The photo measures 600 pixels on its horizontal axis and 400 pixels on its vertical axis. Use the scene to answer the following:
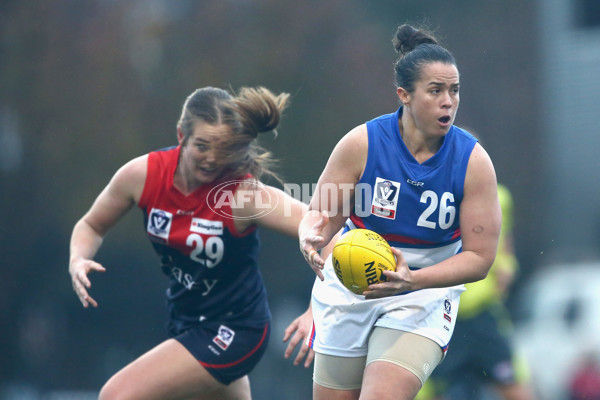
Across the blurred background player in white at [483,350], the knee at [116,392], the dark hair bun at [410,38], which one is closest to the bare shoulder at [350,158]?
the dark hair bun at [410,38]

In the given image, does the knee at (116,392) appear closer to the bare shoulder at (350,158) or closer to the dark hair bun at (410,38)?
the bare shoulder at (350,158)

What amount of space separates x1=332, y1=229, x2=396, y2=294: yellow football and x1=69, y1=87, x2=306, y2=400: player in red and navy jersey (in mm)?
787

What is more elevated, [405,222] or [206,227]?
[405,222]

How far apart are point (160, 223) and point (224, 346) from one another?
65cm

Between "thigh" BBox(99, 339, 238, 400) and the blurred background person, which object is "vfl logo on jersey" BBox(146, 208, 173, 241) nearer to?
"thigh" BBox(99, 339, 238, 400)

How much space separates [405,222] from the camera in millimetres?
3160

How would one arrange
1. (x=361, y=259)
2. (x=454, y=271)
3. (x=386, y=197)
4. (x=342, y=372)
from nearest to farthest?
(x=361, y=259)
(x=454, y=271)
(x=386, y=197)
(x=342, y=372)

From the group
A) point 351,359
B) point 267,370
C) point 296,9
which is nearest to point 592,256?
point 267,370

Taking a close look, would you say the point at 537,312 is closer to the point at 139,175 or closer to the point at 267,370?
the point at 267,370

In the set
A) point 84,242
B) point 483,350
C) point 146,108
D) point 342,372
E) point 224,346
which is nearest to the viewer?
point 342,372

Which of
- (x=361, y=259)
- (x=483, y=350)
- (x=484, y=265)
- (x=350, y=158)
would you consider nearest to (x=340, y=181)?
(x=350, y=158)

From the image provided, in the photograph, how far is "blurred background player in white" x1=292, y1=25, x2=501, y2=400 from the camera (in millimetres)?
3049

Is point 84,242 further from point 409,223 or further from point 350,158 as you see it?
point 409,223

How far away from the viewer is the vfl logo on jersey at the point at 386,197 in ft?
10.3
